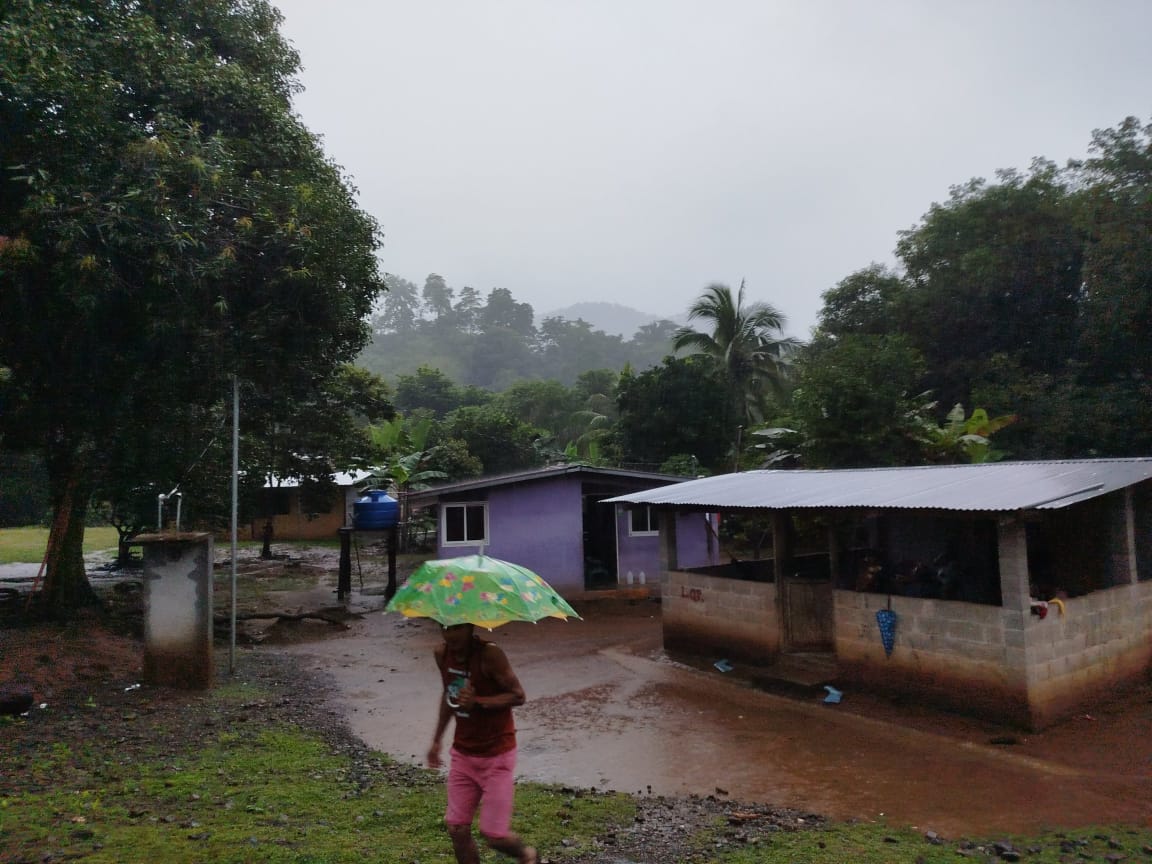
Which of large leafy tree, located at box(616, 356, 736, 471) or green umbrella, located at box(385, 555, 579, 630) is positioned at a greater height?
large leafy tree, located at box(616, 356, 736, 471)

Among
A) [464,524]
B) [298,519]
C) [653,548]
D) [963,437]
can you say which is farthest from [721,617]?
[298,519]

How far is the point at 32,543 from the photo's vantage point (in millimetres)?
30438

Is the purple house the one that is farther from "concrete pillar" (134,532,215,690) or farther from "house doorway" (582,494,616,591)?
"concrete pillar" (134,532,215,690)

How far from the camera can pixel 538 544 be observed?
19.3 meters

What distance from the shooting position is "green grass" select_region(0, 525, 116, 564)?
25969mm

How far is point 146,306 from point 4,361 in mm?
2209

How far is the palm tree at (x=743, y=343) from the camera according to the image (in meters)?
29.9

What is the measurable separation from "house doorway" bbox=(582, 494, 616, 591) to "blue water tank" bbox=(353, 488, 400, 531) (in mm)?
4767

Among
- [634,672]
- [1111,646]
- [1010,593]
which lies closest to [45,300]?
[634,672]

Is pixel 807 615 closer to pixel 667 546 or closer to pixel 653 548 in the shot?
pixel 667 546

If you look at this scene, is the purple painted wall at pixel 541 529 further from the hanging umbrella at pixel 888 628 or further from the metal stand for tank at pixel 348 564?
the hanging umbrella at pixel 888 628

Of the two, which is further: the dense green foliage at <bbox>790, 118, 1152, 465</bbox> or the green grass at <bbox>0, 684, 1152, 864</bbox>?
the dense green foliage at <bbox>790, 118, 1152, 465</bbox>

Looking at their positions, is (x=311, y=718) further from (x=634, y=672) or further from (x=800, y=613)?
(x=800, y=613)

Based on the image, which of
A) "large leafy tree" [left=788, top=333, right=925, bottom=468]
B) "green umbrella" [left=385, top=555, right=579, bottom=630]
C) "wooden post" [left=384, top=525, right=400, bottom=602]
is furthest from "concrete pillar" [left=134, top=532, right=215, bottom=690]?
"large leafy tree" [left=788, top=333, right=925, bottom=468]
